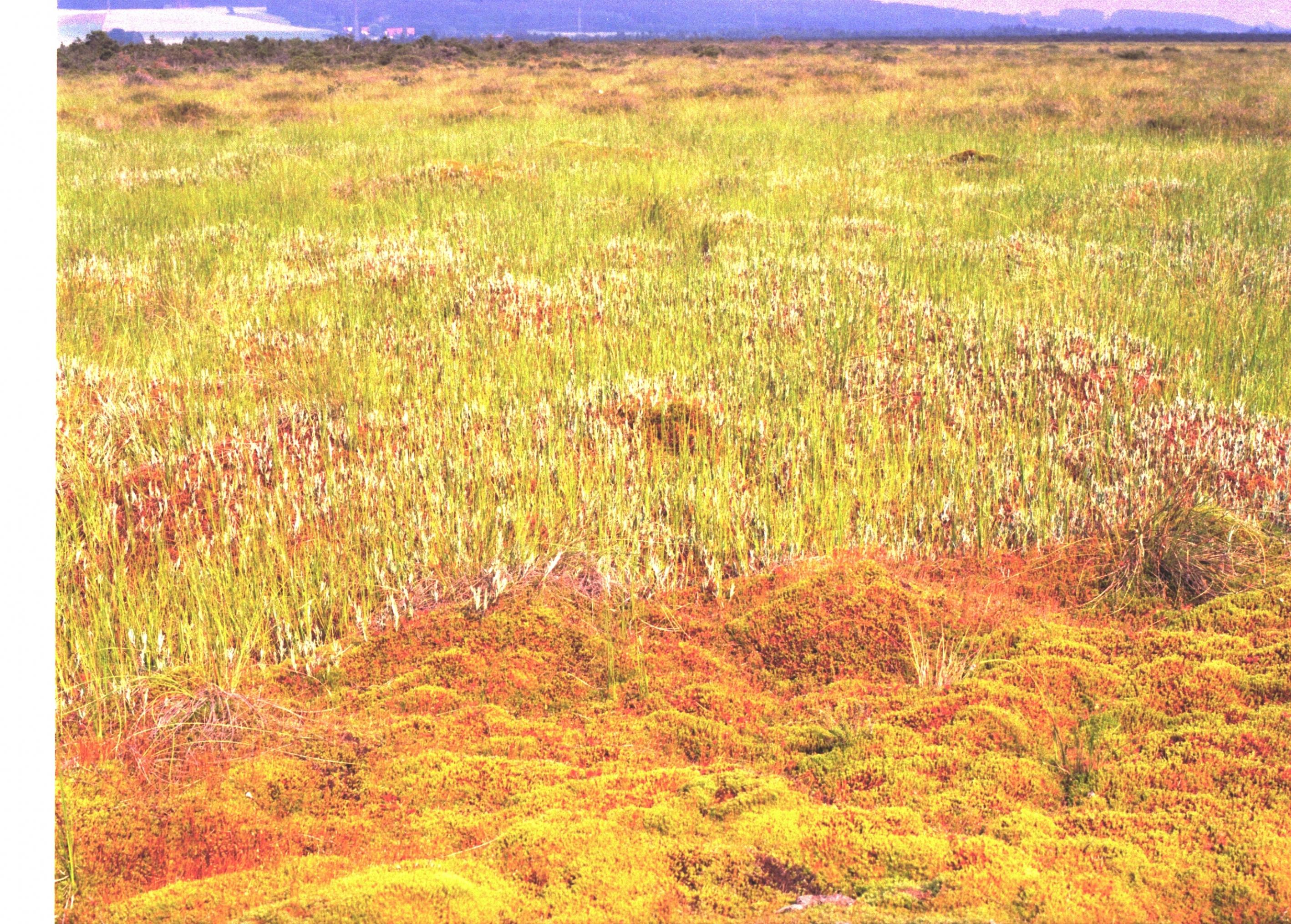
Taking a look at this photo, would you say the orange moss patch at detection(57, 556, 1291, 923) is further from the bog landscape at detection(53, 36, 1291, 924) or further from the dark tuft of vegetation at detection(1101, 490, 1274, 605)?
the dark tuft of vegetation at detection(1101, 490, 1274, 605)

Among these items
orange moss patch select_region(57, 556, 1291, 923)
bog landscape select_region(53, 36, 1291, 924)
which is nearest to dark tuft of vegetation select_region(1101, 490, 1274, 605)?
bog landscape select_region(53, 36, 1291, 924)

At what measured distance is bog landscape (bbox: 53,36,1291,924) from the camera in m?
2.00

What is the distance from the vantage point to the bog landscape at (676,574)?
1998 mm

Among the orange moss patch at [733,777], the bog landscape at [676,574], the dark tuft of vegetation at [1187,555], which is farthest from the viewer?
the dark tuft of vegetation at [1187,555]

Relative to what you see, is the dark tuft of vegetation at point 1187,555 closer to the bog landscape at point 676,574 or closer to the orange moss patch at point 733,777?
the bog landscape at point 676,574

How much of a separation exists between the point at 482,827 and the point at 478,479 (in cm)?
214

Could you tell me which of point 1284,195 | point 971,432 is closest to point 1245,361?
point 971,432

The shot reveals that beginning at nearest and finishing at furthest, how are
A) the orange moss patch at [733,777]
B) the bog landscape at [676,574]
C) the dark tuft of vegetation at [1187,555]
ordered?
the orange moss patch at [733,777] → the bog landscape at [676,574] → the dark tuft of vegetation at [1187,555]

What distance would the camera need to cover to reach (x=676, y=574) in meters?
3.68

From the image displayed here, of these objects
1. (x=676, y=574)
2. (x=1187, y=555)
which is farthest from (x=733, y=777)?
(x=1187, y=555)

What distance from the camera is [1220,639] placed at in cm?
296

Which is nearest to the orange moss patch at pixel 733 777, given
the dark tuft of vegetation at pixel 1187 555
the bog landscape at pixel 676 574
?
the bog landscape at pixel 676 574

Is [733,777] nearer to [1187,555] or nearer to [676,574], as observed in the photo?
[676,574]

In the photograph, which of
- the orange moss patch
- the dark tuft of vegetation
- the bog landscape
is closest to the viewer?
the orange moss patch
